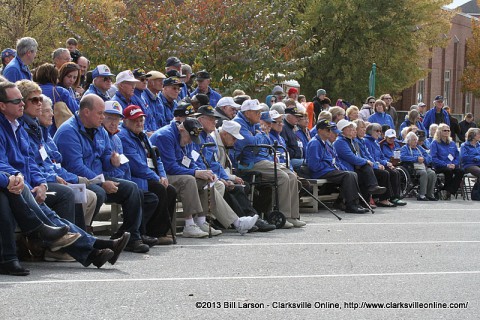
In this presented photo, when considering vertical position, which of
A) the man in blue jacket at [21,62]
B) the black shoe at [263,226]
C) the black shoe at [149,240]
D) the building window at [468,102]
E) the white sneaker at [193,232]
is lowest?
the building window at [468,102]

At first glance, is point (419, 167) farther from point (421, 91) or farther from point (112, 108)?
point (421, 91)

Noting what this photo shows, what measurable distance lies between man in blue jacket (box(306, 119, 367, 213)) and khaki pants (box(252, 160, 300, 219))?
2449 mm

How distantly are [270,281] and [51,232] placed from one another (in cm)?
210

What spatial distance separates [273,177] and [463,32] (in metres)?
63.5

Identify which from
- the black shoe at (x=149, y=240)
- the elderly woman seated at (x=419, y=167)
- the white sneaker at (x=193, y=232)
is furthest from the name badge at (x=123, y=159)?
the elderly woman seated at (x=419, y=167)

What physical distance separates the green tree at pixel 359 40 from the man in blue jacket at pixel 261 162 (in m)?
26.4

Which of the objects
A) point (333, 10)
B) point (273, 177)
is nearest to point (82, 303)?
point (273, 177)

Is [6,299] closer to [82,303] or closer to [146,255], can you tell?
[82,303]

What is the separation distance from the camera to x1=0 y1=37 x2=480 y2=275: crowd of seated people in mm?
9820

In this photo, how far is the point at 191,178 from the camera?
1291 cm

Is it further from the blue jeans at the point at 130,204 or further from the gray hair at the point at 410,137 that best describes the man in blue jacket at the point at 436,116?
the blue jeans at the point at 130,204

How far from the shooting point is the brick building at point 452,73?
6800cm

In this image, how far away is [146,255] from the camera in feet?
36.4

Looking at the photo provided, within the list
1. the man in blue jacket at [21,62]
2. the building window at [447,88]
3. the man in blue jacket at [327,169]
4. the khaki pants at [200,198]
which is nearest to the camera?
the man in blue jacket at [21,62]
